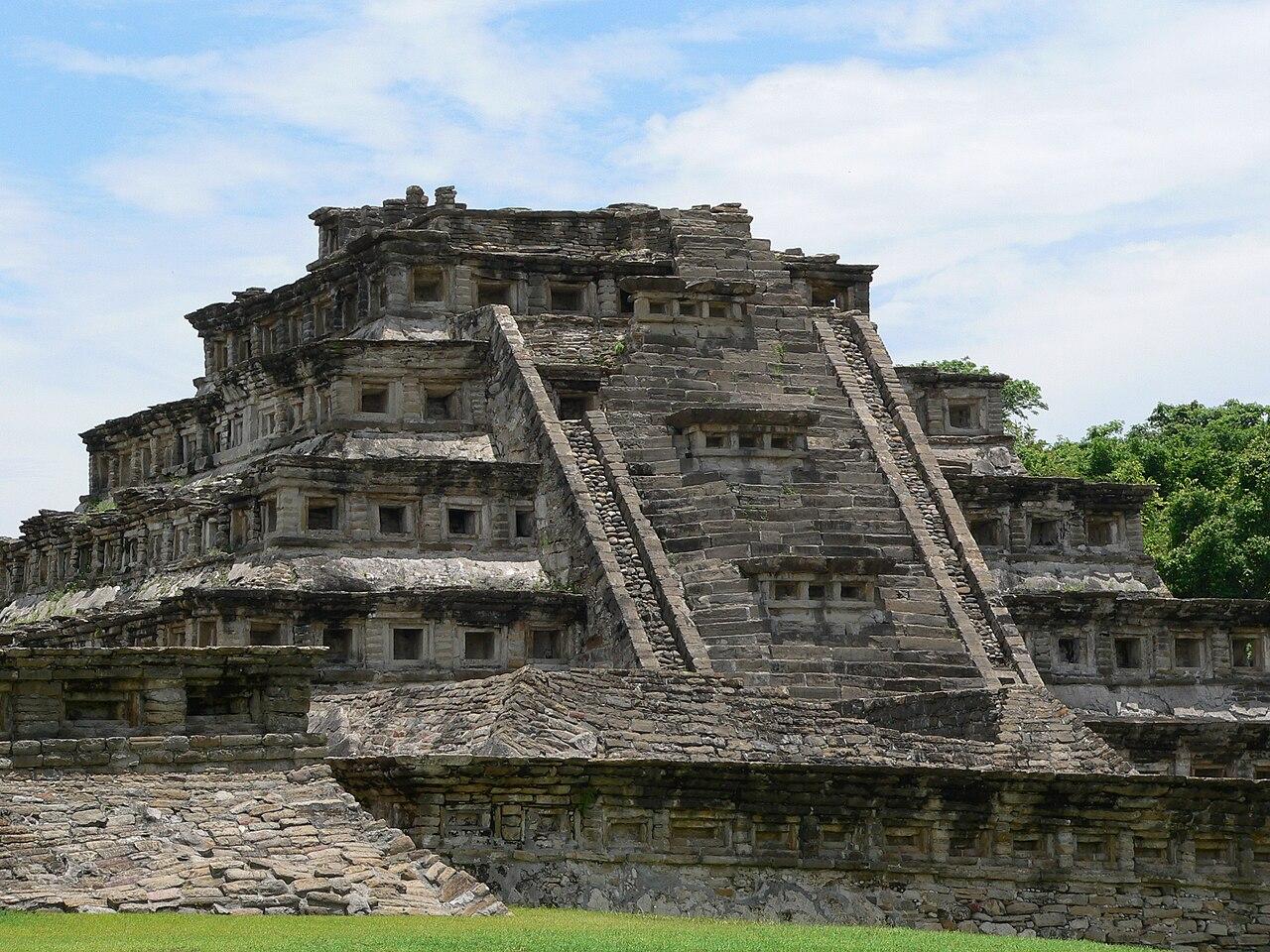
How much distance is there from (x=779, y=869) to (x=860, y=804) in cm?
124

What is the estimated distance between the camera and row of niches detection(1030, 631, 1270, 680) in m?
42.8

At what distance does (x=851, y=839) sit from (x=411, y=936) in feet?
27.5

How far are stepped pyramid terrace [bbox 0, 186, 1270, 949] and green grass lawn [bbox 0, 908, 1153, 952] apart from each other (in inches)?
24.9

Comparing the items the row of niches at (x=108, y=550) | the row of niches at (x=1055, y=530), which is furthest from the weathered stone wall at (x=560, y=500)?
the row of niches at (x=1055, y=530)

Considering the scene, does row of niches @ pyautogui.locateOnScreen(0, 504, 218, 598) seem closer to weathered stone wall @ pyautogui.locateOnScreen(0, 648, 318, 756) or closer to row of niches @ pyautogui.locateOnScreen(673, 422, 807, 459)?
row of niches @ pyautogui.locateOnScreen(673, 422, 807, 459)

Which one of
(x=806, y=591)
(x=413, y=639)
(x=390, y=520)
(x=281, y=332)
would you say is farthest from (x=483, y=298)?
(x=806, y=591)

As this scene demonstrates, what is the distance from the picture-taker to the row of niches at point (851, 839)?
78.0 ft

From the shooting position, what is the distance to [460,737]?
26078 millimetres

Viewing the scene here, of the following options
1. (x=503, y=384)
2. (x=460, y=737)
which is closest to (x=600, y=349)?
(x=503, y=384)

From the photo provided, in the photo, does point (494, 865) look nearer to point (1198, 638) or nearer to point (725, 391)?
point (725, 391)

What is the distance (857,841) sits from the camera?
2536 cm

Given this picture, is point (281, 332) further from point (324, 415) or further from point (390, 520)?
point (390, 520)

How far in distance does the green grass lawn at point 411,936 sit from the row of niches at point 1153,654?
21.8m

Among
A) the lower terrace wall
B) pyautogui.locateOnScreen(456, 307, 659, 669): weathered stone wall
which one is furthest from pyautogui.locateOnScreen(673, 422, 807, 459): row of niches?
the lower terrace wall
